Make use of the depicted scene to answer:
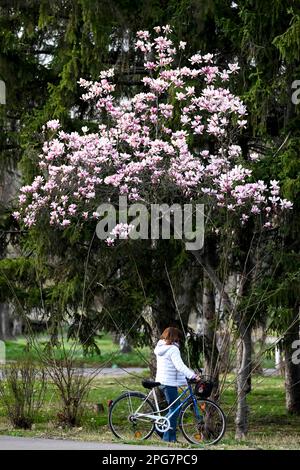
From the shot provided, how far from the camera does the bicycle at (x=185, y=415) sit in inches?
529

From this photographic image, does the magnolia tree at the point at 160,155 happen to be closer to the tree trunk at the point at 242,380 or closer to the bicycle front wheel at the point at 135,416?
the tree trunk at the point at 242,380

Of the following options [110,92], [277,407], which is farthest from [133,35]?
[277,407]

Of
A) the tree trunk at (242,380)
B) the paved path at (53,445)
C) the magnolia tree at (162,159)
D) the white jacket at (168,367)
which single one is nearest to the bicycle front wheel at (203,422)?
the white jacket at (168,367)

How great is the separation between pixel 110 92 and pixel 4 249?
3.81m

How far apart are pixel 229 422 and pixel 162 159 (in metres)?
5.56

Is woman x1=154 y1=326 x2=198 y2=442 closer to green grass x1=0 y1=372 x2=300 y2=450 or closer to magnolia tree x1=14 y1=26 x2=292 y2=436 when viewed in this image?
green grass x1=0 y1=372 x2=300 y2=450

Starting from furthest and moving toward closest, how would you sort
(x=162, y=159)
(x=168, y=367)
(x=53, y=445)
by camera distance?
(x=162, y=159), (x=168, y=367), (x=53, y=445)

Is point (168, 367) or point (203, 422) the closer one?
Answer: point (168, 367)

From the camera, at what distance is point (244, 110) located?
52.9ft

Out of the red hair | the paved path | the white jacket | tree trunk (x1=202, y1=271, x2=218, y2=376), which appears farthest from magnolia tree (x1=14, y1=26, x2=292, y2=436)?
the paved path

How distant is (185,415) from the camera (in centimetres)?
1366
